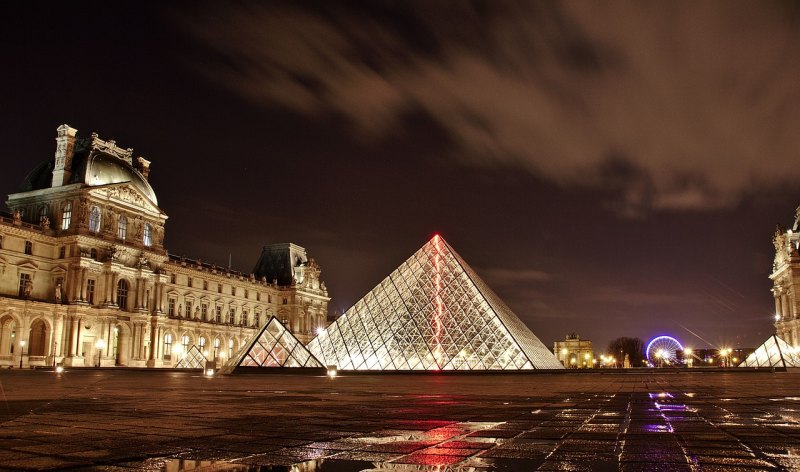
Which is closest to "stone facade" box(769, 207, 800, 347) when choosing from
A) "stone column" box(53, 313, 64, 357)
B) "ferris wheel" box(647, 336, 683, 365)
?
"ferris wheel" box(647, 336, 683, 365)

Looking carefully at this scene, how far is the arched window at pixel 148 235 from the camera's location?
195ft

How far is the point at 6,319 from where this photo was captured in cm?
4825

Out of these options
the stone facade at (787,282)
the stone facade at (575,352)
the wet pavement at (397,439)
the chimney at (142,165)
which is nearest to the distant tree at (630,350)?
the stone facade at (575,352)

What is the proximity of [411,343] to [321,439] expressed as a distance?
105ft

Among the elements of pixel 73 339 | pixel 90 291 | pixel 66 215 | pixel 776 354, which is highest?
pixel 66 215

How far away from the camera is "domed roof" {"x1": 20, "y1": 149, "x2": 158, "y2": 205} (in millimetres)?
54528

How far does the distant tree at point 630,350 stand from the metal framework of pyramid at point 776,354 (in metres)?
107

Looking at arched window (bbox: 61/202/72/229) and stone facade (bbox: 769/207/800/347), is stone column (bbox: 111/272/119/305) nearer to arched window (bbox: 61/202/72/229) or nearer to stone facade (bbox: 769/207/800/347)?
arched window (bbox: 61/202/72/229)

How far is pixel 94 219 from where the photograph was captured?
53.8 m

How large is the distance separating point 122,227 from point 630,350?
126 meters

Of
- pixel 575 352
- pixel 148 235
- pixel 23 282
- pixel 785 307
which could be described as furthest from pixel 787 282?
pixel 575 352

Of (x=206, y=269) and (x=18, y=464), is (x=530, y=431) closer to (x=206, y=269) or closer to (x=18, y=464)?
(x=18, y=464)

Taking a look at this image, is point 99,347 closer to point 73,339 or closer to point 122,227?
point 73,339

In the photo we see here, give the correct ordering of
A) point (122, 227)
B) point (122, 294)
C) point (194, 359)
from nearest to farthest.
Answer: point (194, 359)
point (122, 227)
point (122, 294)
